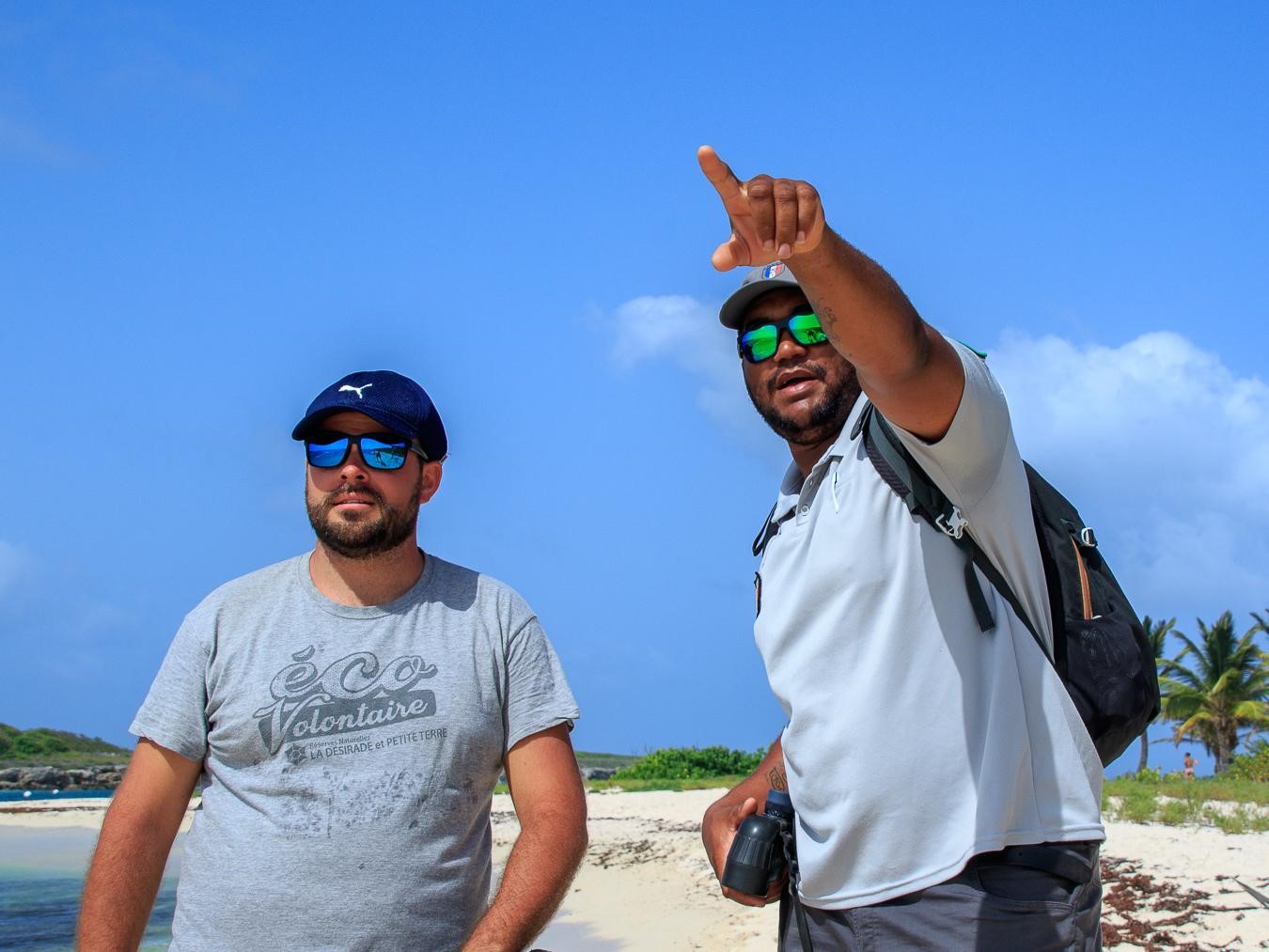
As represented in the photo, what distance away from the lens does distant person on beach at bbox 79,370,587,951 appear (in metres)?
2.76

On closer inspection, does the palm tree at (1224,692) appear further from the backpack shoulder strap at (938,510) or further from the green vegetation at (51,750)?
the green vegetation at (51,750)

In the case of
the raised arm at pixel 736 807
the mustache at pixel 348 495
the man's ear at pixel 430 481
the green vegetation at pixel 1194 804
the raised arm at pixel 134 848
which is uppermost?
the man's ear at pixel 430 481

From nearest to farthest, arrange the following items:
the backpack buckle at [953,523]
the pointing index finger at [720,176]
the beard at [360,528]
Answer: the pointing index finger at [720,176] < the backpack buckle at [953,523] < the beard at [360,528]

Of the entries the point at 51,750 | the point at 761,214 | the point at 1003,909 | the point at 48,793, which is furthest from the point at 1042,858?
the point at 51,750

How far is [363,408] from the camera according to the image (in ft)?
10.2

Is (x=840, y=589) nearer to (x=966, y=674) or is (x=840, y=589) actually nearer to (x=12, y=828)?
(x=966, y=674)

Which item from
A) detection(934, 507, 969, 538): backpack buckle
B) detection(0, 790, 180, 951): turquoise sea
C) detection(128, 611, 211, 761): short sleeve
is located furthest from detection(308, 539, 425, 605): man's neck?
detection(0, 790, 180, 951): turquoise sea

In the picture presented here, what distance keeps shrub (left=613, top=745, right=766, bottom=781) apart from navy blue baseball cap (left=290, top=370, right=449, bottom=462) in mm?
23804

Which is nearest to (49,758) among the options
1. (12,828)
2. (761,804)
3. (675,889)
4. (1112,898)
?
(12,828)

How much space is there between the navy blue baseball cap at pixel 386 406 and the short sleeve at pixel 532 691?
1.98 feet

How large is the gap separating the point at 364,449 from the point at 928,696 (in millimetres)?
1683

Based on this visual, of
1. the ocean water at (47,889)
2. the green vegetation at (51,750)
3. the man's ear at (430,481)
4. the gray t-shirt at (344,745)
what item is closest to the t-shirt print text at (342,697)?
the gray t-shirt at (344,745)

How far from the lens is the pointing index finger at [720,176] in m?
1.76

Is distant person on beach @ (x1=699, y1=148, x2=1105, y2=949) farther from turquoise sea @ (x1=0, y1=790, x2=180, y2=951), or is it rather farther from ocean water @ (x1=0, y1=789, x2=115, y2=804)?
ocean water @ (x1=0, y1=789, x2=115, y2=804)
